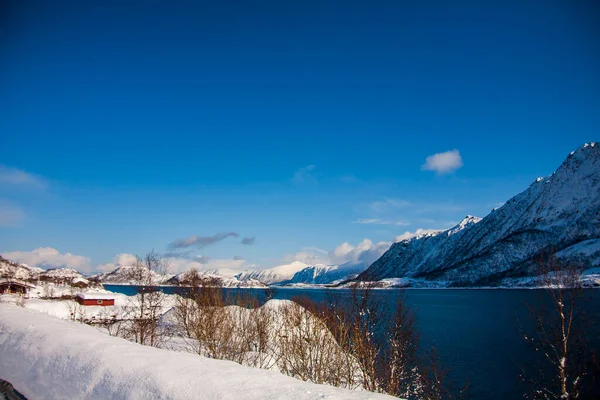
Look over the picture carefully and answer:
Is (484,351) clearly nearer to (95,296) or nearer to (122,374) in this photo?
(122,374)

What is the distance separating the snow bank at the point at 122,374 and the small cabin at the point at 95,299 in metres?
80.3

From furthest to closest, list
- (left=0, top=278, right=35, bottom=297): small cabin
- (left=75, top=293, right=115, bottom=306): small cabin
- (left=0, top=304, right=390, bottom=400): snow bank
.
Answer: (left=75, top=293, right=115, bottom=306): small cabin → (left=0, top=278, right=35, bottom=297): small cabin → (left=0, top=304, right=390, bottom=400): snow bank

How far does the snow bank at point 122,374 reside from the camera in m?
5.45

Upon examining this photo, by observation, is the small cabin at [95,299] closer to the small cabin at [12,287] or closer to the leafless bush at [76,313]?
the small cabin at [12,287]

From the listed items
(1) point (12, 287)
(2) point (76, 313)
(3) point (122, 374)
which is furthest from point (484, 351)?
(1) point (12, 287)

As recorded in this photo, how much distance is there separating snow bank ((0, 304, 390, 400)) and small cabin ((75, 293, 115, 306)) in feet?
264

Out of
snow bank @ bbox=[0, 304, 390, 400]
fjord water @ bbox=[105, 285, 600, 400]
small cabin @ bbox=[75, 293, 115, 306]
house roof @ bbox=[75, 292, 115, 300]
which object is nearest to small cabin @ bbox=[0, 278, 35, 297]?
small cabin @ bbox=[75, 293, 115, 306]

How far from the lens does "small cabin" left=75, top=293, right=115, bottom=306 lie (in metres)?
77.4

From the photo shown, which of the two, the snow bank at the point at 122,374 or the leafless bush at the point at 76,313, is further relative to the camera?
the leafless bush at the point at 76,313

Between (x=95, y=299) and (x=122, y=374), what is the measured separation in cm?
8559

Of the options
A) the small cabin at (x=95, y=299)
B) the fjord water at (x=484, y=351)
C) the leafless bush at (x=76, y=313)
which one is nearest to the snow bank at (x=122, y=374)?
the fjord water at (x=484, y=351)

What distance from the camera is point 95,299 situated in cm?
7869

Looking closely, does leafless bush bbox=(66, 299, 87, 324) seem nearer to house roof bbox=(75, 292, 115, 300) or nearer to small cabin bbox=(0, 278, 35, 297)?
house roof bbox=(75, 292, 115, 300)

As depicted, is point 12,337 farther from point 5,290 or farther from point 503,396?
point 5,290
